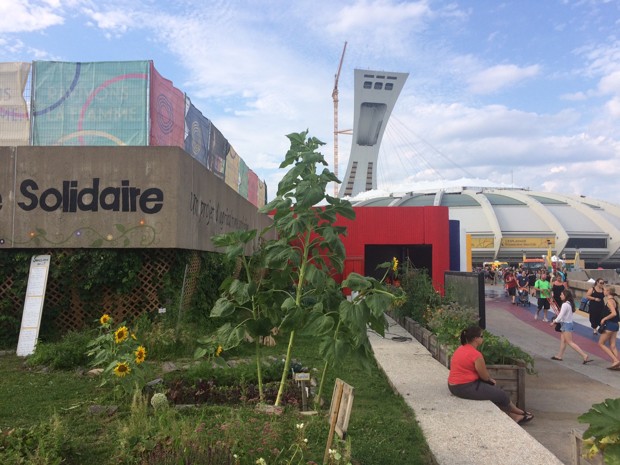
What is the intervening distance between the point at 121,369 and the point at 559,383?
7.19m

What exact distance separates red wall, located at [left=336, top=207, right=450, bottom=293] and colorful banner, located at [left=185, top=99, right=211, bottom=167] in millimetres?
→ 13137

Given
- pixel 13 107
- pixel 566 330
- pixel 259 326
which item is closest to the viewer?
pixel 259 326

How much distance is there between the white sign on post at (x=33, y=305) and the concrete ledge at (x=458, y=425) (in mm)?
6058

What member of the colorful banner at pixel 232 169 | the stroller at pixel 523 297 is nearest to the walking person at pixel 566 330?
the stroller at pixel 523 297

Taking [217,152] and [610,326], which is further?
[217,152]

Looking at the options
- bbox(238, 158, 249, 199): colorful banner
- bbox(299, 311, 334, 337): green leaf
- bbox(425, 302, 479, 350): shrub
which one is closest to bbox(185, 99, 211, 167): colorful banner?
bbox(238, 158, 249, 199): colorful banner

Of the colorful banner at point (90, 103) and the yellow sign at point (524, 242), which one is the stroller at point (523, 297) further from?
the yellow sign at point (524, 242)

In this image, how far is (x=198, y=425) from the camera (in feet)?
13.4

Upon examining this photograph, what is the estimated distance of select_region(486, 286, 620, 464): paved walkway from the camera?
629 centimetres

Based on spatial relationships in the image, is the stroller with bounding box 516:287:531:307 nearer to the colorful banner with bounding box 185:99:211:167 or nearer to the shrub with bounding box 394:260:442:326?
the shrub with bounding box 394:260:442:326

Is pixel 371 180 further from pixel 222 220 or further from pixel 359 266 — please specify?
pixel 222 220

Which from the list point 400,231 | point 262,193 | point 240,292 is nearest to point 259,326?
point 240,292

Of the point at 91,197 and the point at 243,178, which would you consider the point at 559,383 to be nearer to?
the point at 91,197

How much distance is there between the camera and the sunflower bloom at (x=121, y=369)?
221 inches
